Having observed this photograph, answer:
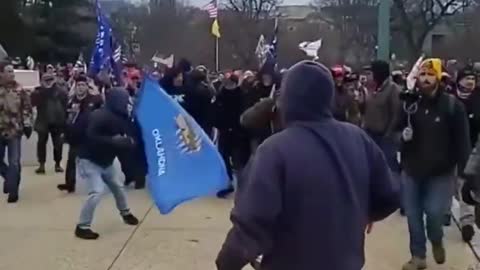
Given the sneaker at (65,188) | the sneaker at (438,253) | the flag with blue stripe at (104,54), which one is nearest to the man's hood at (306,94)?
the sneaker at (438,253)

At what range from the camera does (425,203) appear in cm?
748

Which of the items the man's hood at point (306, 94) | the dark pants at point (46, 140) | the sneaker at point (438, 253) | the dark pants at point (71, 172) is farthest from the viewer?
the dark pants at point (46, 140)

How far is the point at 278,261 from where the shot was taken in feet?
12.5

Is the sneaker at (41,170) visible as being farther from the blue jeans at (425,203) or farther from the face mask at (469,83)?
the blue jeans at (425,203)

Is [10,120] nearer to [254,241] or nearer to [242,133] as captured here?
[242,133]

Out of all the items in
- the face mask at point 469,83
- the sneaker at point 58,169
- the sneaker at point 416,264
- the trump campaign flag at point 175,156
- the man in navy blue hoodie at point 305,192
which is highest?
the man in navy blue hoodie at point 305,192

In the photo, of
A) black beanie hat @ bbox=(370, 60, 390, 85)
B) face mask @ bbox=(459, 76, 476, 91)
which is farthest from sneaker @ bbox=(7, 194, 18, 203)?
face mask @ bbox=(459, 76, 476, 91)

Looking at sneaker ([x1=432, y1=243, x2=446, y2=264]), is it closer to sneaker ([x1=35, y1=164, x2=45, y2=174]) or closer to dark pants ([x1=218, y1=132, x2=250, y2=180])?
dark pants ([x1=218, y1=132, x2=250, y2=180])

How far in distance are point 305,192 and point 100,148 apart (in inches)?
220

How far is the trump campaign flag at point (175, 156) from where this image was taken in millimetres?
5949

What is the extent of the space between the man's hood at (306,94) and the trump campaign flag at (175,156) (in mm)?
2075

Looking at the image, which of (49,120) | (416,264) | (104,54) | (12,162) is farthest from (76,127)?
(104,54)

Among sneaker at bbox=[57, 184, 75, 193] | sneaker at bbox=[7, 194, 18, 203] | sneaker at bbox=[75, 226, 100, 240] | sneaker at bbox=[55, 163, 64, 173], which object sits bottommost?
sneaker at bbox=[55, 163, 64, 173]

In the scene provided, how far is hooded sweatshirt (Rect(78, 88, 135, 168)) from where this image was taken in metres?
9.05
